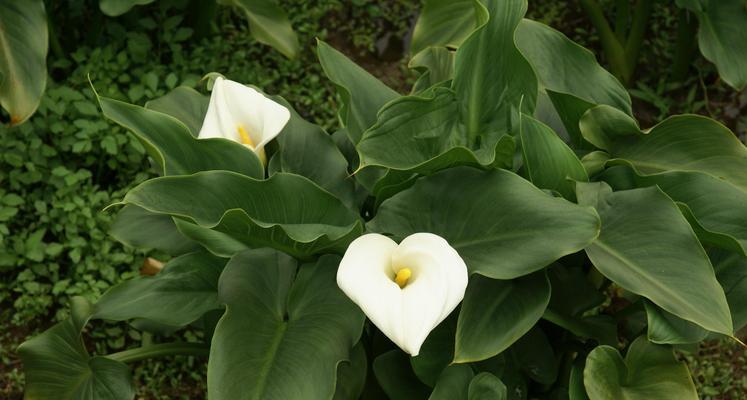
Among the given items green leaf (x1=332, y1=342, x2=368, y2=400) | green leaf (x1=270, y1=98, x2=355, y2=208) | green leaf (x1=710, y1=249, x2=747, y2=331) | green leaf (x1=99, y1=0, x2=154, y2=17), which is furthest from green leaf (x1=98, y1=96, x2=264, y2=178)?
green leaf (x1=99, y1=0, x2=154, y2=17)

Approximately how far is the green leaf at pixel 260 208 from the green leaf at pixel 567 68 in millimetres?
556

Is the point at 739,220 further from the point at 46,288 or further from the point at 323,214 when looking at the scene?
the point at 46,288

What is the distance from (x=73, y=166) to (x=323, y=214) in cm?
129

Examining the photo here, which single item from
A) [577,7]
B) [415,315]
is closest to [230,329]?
[415,315]

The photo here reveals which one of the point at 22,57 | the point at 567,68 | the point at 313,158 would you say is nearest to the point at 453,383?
the point at 313,158

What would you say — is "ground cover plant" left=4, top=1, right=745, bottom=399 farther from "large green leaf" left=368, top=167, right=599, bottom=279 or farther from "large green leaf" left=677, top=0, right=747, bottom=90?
"large green leaf" left=677, top=0, right=747, bottom=90

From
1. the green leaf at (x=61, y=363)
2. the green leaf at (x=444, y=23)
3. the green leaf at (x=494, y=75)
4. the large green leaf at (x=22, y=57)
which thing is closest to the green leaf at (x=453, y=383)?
the green leaf at (x=494, y=75)

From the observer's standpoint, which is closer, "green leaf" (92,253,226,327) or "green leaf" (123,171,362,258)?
"green leaf" (123,171,362,258)

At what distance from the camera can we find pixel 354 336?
1616 millimetres

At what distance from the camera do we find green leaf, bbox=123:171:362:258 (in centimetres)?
149

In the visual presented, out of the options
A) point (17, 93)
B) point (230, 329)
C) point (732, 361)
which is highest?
point (230, 329)

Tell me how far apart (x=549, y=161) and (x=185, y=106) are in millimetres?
762

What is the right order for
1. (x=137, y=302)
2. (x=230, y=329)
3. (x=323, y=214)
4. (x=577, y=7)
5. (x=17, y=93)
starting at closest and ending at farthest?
(x=230, y=329)
(x=323, y=214)
(x=137, y=302)
(x=17, y=93)
(x=577, y=7)

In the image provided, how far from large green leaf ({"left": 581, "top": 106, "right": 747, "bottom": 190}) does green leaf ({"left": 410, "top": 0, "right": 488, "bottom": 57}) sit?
80 cm
